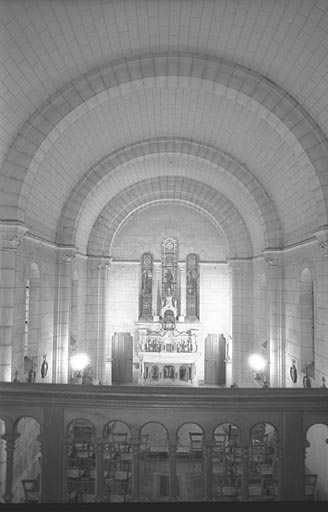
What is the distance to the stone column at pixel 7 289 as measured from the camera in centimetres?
962

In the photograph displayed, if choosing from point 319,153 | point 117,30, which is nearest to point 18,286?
point 117,30

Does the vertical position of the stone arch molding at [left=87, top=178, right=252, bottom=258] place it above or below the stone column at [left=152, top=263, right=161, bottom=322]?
above

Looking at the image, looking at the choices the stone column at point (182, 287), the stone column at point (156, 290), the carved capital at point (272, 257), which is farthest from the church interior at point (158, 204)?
the stone column at point (182, 287)

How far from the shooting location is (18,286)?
10.7 meters

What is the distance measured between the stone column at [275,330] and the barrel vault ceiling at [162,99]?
80 cm

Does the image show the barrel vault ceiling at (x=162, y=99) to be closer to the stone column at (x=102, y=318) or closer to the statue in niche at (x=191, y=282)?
the stone column at (x=102, y=318)

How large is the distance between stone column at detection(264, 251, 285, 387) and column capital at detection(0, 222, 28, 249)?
9.28 m

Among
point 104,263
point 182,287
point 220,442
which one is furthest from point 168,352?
point 220,442

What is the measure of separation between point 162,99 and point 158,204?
1029cm

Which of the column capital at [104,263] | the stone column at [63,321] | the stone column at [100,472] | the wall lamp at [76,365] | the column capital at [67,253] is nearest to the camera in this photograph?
the stone column at [100,472]

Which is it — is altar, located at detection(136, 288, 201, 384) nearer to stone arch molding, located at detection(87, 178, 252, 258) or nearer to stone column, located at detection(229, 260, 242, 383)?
stone column, located at detection(229, 260, 242, 383)

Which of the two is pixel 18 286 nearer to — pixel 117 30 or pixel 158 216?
pixel 117 30

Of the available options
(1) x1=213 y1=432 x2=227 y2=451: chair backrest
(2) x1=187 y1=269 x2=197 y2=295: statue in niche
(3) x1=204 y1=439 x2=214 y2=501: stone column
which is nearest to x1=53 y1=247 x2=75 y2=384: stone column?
(1) x1=213 y1=432 x2=227 y2=451: chair backrest

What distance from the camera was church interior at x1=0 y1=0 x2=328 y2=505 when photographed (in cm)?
445
